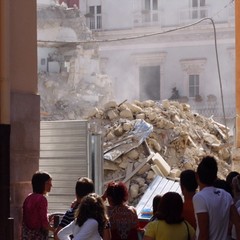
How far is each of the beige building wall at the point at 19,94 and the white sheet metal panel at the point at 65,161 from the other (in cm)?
186

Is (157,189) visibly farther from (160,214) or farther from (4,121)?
(160,214)

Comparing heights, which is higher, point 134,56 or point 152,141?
point 134,56

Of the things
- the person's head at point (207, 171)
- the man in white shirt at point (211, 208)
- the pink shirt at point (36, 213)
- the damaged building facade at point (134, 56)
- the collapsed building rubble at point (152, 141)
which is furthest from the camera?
the damaged building facade at point (134, 56)

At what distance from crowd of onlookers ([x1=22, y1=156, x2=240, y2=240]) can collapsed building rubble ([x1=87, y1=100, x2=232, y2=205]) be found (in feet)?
22.3

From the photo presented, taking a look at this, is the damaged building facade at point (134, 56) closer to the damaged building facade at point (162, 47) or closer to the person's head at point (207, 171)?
the damaged building facade at point (162, 47)

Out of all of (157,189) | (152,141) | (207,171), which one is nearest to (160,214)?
(207,171)

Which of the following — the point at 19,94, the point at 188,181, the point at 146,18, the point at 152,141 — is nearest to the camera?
the point at 188,181

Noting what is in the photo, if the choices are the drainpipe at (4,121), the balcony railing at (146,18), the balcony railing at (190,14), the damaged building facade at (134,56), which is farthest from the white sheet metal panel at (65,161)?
the balcony railing at (146,18)

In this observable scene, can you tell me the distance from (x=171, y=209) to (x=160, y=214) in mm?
95

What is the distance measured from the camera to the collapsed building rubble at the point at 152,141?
1576 cm

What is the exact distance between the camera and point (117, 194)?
6730 mm

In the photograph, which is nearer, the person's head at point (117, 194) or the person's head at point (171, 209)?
the person's head at point (171, 209)

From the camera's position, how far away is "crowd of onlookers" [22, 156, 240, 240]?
586cm

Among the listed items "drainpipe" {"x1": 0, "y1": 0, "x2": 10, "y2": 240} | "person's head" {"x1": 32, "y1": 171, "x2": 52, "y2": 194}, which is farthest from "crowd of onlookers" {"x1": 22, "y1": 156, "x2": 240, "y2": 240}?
"drainpipe" {"x1": 0, "y1": 0, "x2": 10, "y2": 240}
